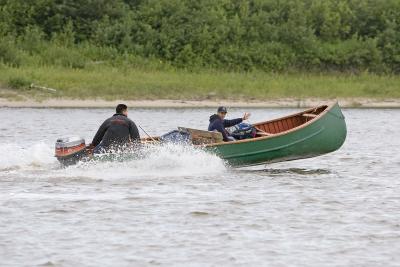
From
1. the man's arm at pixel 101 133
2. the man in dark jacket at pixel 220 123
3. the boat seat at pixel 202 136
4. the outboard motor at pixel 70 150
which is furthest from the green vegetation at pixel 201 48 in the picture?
the outboard motor at pixel 70 150

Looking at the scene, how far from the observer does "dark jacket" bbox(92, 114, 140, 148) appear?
19641mm

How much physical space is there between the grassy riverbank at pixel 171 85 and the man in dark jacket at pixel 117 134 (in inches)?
761

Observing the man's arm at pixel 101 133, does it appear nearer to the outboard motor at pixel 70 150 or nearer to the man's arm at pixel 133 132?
the outboard motor at pixel 70 150

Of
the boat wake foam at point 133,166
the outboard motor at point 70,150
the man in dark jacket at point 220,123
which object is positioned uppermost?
the man in dark jacket at point 220,123

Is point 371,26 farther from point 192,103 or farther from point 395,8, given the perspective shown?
point 192,103

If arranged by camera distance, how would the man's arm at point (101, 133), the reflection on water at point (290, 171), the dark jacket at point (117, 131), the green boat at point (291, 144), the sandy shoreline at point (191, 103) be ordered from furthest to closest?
the sandy shoreline at point (191, 103), the reflection on water at point (290, 171), the green boat at point (291, 144), the man's arm at point (101, 133), the dark jacket at point (117, 131)

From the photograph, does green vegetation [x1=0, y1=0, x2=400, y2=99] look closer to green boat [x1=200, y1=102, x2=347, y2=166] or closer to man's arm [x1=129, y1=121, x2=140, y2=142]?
green boat [x1=200, y1=102, x2=347, y2=166]

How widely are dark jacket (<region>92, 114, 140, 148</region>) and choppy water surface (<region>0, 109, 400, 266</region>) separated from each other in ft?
1.54

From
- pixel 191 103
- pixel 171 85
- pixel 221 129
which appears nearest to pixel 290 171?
pixel 221 129

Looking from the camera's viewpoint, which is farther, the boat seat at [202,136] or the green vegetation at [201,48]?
the green vegetation at [201,48]

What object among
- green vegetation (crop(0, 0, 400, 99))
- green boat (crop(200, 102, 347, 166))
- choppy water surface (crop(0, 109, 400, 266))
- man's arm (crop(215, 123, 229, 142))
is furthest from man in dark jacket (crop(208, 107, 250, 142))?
green vegetation (crop(0, 0, 400, 99))

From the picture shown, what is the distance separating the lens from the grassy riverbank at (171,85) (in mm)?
39281

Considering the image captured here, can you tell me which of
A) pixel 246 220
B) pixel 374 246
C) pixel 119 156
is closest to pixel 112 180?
pixel 119 156

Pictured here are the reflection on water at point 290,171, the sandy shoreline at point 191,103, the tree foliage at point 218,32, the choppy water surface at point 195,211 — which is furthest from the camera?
the tree foliage at point 218,32
